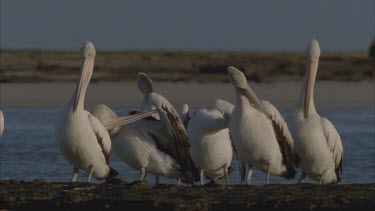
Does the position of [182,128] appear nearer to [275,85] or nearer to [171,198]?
[171,198]

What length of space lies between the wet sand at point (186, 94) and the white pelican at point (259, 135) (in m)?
9.85

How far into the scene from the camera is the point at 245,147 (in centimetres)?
898

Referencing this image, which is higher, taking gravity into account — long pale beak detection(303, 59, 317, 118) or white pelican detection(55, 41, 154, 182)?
long pale beak detection(303, 59, 317, 118)

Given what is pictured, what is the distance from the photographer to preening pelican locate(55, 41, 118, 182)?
8.95m

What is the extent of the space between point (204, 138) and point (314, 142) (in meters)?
0.86

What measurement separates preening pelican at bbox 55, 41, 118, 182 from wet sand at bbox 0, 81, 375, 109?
991 cm

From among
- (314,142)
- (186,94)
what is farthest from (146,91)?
(186,94)

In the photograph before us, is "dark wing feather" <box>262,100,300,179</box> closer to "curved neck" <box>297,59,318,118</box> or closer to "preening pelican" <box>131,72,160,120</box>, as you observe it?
"curved neck" <box>297,59,318,118</box>

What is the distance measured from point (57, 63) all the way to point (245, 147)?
2509 cm

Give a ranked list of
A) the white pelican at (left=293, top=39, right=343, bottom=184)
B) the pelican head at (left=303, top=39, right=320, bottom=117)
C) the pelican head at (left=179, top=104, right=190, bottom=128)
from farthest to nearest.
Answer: the pelican head at (left=179, top=104, right=190, bottom=128) → the pelican head at (left=303, top=39, right=320, bottom=117) → the white pelican at (left=293, top=39, right=343, bottom=184)

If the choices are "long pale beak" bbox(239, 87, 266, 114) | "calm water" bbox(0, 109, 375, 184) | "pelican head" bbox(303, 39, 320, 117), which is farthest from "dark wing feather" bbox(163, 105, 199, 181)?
"calm water" bbox(0, 109, 375, 184)

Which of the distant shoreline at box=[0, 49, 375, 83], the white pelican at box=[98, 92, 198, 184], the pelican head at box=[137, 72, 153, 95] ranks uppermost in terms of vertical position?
the distant shoreline at box=[0, 49, 375, 83]

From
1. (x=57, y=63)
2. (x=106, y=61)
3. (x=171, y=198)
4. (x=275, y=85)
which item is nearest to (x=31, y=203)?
(x=171, y=198)

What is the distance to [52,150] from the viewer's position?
1339 cm
